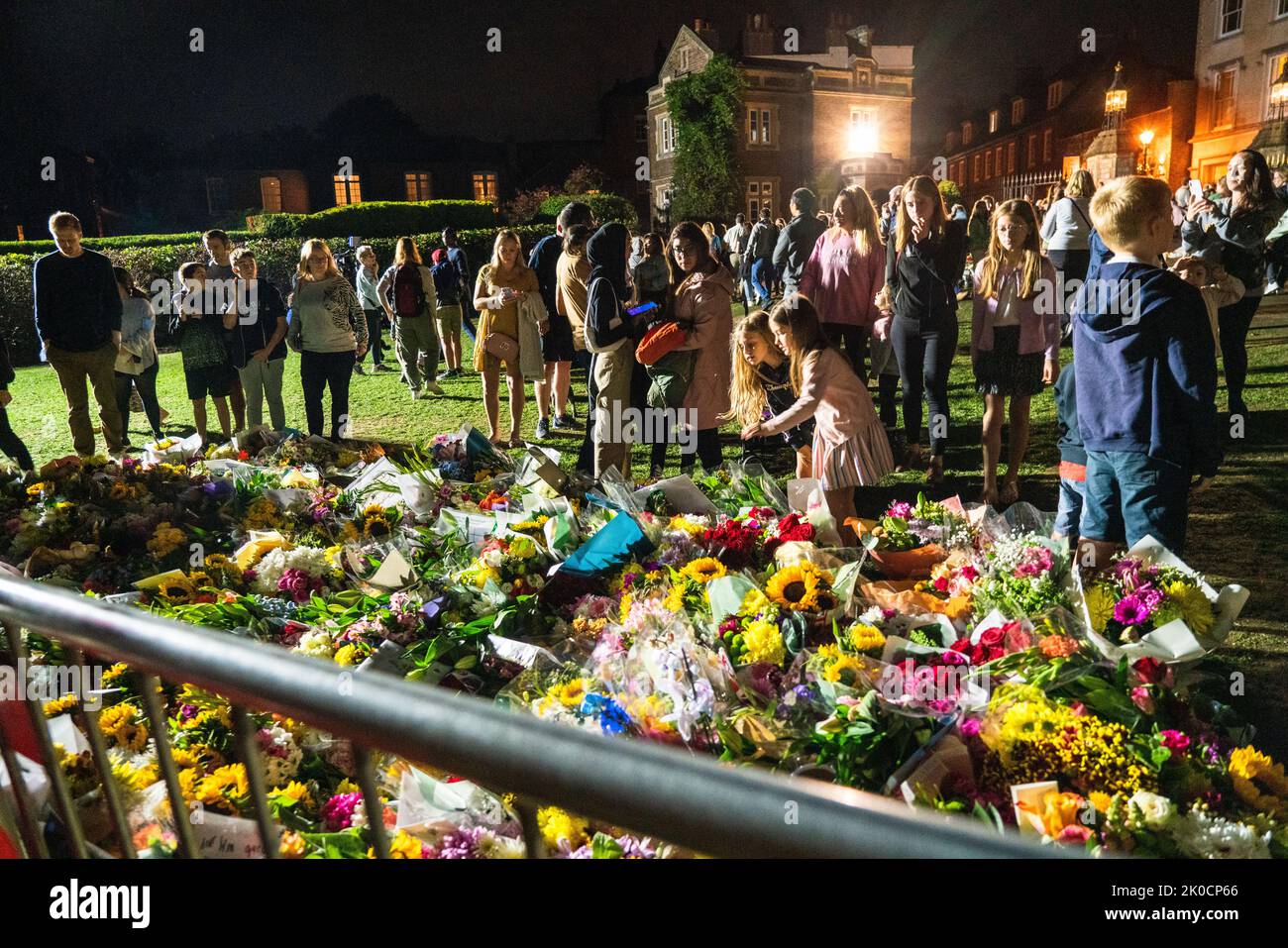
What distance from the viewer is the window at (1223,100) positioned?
2878cm

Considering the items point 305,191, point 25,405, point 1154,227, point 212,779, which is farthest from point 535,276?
point 305,191

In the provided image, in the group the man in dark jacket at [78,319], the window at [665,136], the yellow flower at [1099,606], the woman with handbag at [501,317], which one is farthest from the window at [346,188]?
the yellow flower at [1099,606]

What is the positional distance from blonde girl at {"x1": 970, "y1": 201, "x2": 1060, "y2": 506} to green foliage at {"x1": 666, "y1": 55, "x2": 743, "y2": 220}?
1205 inches

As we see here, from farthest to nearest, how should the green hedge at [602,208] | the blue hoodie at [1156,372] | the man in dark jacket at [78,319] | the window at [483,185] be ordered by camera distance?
the window at [483,185] < the green hedge at [602,208] < the man in dark jacket at [78,319] < the blue hoodie at [1156,372]

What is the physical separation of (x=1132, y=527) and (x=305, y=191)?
38.8 metres

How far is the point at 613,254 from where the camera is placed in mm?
5719

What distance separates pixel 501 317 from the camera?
7395mm

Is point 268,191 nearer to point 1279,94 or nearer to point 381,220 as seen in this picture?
point 381,220

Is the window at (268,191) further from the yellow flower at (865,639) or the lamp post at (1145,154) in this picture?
the yellow flower at (865,639)

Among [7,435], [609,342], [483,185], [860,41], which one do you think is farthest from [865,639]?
[860,41]

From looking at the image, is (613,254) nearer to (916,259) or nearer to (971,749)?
(916,259)

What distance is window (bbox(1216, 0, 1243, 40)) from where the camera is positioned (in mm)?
28094

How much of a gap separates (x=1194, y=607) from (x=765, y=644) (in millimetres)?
1161

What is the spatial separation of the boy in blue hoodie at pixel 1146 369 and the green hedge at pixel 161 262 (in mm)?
14834
